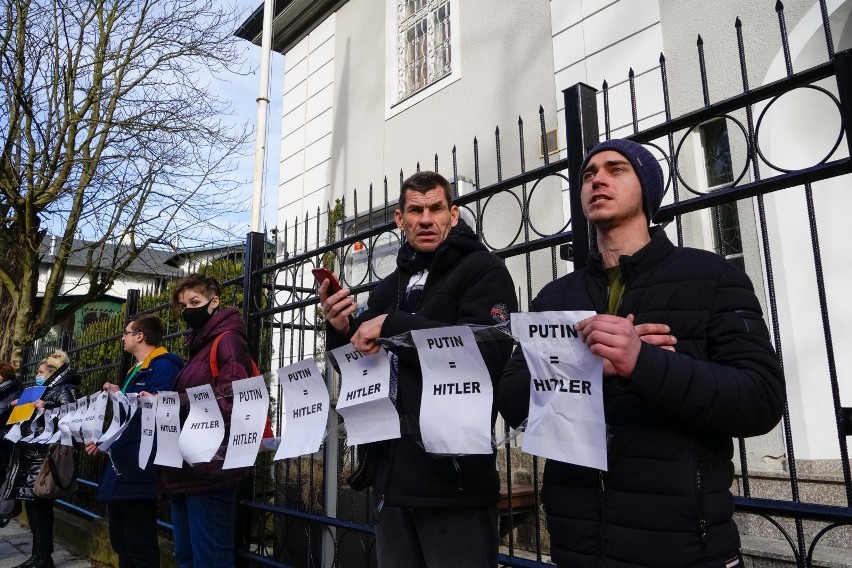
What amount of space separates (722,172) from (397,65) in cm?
508

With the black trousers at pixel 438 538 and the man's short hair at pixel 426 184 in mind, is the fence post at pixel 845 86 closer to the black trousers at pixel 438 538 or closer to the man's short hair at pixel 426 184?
the man's short hair at pixel 426 184

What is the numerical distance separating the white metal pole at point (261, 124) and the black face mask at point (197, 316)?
15.3 ft

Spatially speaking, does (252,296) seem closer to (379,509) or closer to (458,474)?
(379,509)

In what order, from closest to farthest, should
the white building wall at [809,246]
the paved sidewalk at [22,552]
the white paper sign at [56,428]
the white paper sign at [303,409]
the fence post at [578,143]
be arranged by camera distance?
the fence post at [578,143] → the white paper sign at [303,409] → the white building wall at [809,246] → the white paper sign at [56,428] → the paved sidewalk at [22,552]

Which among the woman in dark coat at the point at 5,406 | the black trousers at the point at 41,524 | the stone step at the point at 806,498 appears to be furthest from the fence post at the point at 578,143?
the woman in dark coat at the point at 5,406

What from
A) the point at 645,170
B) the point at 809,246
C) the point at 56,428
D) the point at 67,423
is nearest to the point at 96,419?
the point at 67,423

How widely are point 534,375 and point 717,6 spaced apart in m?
4.26

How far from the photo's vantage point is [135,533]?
389 centimetres

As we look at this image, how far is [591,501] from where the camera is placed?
58.9 inches

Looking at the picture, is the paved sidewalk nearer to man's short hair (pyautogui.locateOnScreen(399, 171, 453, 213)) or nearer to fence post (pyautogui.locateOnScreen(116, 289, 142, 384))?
fence post (pyautogui.locateOnScreen(116, 289, 142, 384))

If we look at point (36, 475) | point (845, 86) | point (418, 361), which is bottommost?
A: point (36, 475)

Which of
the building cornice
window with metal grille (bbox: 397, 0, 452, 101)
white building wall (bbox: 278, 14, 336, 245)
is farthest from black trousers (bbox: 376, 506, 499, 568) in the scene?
the building cornice

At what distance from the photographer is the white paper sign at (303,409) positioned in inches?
103

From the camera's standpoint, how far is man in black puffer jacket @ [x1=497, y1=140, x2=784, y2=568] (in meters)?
1.36
